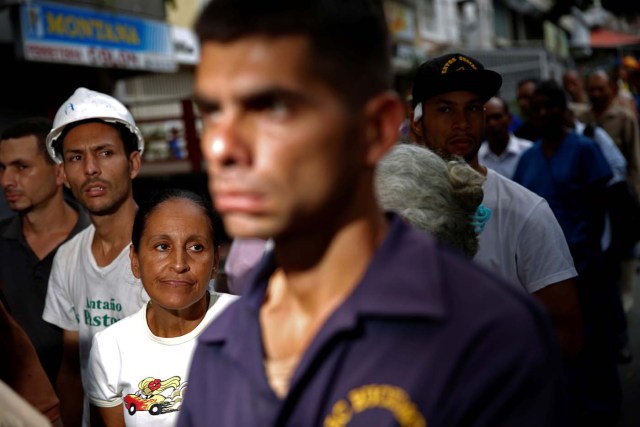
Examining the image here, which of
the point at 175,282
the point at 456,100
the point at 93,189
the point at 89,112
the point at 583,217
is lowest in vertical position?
the point at 583,217

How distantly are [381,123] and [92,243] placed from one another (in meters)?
2.56

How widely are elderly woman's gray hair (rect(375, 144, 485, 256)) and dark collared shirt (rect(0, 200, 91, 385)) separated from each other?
7.32 ft

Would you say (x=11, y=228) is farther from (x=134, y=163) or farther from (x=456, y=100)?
(x=456, y=100)

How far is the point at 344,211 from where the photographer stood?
4.38ft

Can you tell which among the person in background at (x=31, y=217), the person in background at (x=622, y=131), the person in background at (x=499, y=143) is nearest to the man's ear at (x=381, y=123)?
the person in background at (x=31, y=217)

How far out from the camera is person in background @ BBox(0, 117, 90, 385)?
411 centimetres

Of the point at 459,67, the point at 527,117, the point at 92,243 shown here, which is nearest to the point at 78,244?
the point at 92,243

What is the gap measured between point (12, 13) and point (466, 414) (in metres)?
11.9

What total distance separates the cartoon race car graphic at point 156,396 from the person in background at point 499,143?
4.58 meters

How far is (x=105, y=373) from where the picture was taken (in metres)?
2.93

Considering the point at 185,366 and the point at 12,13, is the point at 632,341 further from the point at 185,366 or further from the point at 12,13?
the point at 12,13

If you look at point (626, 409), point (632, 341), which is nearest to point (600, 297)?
point (626, 409)

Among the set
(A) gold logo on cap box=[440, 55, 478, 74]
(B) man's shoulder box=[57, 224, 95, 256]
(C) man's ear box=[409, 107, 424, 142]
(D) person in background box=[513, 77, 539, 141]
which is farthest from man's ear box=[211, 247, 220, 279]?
(D) person in background box=[513, 77, 539, 141]

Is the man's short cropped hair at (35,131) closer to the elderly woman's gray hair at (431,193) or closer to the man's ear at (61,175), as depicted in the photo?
the man's ear at (61,175)
